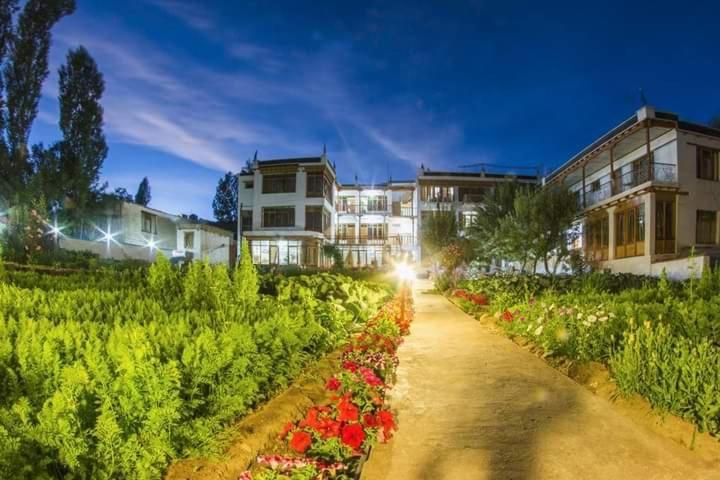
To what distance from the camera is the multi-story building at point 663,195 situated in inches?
776

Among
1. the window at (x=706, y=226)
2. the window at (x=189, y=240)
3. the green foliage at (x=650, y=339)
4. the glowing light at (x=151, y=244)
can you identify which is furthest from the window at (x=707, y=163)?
the glowing light at (x=151, y=244)

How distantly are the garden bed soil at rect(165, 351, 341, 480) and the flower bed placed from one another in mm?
126

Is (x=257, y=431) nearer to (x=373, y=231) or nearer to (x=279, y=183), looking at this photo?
(x=279, y=183)

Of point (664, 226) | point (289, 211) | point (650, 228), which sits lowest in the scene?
point (650, 228)

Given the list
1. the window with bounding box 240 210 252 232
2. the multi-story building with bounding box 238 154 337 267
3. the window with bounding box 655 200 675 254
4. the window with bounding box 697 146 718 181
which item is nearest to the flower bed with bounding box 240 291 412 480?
the window with bounding box 655 200 675 254

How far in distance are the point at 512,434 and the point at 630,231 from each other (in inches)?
870

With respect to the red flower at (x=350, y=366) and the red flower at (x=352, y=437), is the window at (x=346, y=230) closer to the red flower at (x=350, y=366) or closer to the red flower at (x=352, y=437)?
the red flower at (x=350, y=366)

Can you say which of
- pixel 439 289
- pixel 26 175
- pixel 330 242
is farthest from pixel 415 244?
pixel 26 175

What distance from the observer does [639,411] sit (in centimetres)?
424

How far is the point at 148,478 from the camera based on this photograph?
2221 millimetres

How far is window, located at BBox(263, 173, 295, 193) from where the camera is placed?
1453 inches

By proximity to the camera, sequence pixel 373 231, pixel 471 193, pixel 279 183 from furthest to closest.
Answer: pixel 373 231, pixel 471 193, pixel 279 183

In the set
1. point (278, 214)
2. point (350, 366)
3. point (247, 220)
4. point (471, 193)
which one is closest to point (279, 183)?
point (278, 214)

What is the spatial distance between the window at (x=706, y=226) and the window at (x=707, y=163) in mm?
1879
